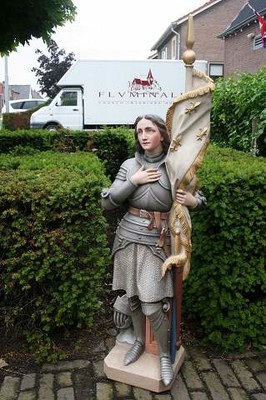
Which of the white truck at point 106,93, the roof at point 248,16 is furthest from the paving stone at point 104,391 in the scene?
the roof at point 248,16

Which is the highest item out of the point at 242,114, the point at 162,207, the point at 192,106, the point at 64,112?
the point at 64,112

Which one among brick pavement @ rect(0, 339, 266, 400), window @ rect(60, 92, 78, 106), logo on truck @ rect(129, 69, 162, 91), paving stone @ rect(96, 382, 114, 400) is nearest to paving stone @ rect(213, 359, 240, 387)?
brick pavement @ rect(0, 339, 266, 400)

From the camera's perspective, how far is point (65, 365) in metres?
3.28

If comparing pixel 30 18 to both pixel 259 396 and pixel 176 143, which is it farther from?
pixel 259 396

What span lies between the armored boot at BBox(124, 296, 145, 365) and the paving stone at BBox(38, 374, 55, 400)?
0.52 meters

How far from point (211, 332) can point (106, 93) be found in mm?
16572

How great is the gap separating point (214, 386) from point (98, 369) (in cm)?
82

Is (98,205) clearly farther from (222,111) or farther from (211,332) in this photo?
(222,111)

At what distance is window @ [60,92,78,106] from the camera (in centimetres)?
1888

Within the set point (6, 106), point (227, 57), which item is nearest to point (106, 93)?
point (227, 57)

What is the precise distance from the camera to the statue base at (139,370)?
9.58 ft

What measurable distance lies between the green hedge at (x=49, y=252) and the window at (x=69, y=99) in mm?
15982

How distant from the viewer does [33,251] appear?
10.4 ft


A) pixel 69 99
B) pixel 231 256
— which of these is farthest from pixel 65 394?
pixel 69 99
